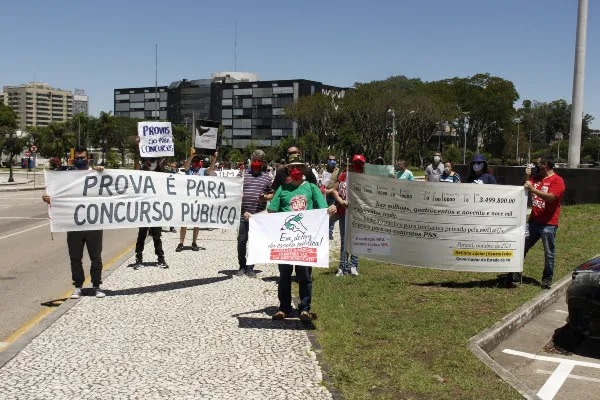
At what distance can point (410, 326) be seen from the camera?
717 cm

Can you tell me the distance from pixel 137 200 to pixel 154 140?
12.0ft

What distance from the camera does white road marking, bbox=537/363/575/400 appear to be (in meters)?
5.79

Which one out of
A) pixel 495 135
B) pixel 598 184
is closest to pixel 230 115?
pixel 495 135

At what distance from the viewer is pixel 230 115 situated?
149 metres

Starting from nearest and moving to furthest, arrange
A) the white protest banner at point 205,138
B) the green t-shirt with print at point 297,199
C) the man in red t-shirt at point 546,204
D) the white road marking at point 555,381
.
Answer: the white road marking at point 555,381 < the green t-shirt with print at point 297,199 < the man in red t-shirt at point 546,204 < the white protest banner at point 205,138

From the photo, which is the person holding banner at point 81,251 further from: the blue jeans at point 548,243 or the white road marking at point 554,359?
the blue jeans at point 548,243

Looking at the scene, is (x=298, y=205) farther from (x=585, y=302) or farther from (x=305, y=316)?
(x=585, y=302)

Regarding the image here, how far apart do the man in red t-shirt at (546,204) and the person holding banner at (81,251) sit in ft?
19.7

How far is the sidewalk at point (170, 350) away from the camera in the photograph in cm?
521

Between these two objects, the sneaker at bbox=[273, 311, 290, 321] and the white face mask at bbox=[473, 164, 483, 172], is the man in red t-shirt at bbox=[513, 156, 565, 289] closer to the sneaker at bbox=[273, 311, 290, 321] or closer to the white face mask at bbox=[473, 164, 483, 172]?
the white face mask at bbox=[473, 164, 483, 172]

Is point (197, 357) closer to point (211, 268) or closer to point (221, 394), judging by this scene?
point (221, 394)

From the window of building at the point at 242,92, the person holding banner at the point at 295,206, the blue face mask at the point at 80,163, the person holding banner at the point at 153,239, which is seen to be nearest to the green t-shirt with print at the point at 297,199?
the person holding banner at the point at 295,206

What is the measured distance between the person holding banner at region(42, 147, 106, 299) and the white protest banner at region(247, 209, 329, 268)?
2359 mm

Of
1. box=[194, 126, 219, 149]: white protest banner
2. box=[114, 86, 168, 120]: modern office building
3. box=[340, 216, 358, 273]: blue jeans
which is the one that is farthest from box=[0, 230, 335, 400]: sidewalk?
box=[114, 86, 168, 120]: modern office building
